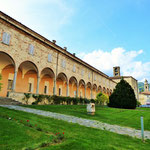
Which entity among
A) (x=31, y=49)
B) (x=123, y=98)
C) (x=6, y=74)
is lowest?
(x=123, y=98)

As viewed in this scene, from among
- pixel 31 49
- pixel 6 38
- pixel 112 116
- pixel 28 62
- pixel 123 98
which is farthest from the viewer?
pixel 123 98

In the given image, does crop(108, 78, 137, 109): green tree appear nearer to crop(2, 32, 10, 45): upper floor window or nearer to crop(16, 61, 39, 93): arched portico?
crop(16, 61, 39, 93): arched portico

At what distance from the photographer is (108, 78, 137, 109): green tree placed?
782 inches

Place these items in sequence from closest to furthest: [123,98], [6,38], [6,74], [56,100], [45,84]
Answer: [6,38]
[56,100]
[6,74]
[123,98]
[45,84]

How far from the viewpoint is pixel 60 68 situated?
21594 millimetres

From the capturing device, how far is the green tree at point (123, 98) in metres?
19.9

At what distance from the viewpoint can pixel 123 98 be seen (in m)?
20.1

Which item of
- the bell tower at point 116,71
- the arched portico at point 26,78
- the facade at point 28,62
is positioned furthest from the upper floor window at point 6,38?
the bell tower at point 116,71

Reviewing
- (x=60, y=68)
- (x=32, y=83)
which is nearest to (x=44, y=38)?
(x=60, y=68)

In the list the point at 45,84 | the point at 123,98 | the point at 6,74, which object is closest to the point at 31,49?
the point at 6,74

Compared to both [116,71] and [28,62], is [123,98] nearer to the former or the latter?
[28,62]

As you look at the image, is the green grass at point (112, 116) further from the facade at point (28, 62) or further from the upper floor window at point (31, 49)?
the upper floor window at point (31, 49)

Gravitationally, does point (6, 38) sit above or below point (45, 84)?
above

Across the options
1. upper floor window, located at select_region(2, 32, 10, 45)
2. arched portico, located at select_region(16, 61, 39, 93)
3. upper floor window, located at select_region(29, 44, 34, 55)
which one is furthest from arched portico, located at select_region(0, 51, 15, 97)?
upper floor window, located at select_region(2, 32, 10, 45)
